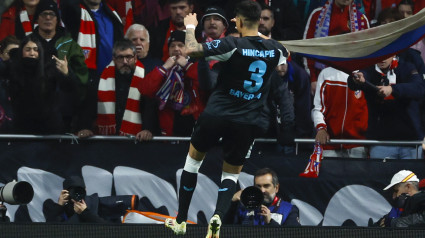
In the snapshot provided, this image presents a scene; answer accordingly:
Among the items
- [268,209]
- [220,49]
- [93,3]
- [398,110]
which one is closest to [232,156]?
[268,209]

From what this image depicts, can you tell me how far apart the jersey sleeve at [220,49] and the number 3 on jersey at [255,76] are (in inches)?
9.9

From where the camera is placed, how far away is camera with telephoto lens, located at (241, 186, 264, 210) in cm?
932

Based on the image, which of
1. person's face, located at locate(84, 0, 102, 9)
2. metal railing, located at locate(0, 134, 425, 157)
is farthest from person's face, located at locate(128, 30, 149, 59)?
metal railing, located at locate(0, 134, 425, 157)

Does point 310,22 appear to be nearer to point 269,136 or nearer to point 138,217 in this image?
point 269,136

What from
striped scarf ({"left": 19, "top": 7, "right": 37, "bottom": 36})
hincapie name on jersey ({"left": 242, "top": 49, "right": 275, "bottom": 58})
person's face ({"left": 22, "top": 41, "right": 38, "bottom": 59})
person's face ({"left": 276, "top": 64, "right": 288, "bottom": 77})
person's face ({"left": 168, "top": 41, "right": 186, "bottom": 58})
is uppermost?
striped scarf ({"left": 19, "top": 7, "right": 37, "bottom": 36})

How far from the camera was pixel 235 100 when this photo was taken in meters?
9.02

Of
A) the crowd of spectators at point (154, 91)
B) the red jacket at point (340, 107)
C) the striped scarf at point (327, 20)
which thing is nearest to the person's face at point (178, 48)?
the crowd of spectators at point (154, 91)

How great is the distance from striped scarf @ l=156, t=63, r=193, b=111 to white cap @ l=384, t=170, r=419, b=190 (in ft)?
7.94

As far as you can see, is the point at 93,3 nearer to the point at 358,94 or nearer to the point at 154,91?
the point at 154,91

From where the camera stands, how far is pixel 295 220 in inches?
399

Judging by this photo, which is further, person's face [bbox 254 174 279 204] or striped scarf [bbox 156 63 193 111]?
striped scarf [bbox 156 63 193 111]

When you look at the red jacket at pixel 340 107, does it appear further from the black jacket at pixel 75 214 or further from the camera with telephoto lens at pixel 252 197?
the black jacket at pixel 75 214

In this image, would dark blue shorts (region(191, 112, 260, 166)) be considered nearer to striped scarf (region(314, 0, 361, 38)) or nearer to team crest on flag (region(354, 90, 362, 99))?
team crest on flag (region(354, 90, 362, 99))

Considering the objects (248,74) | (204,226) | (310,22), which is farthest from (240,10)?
(310,22)
